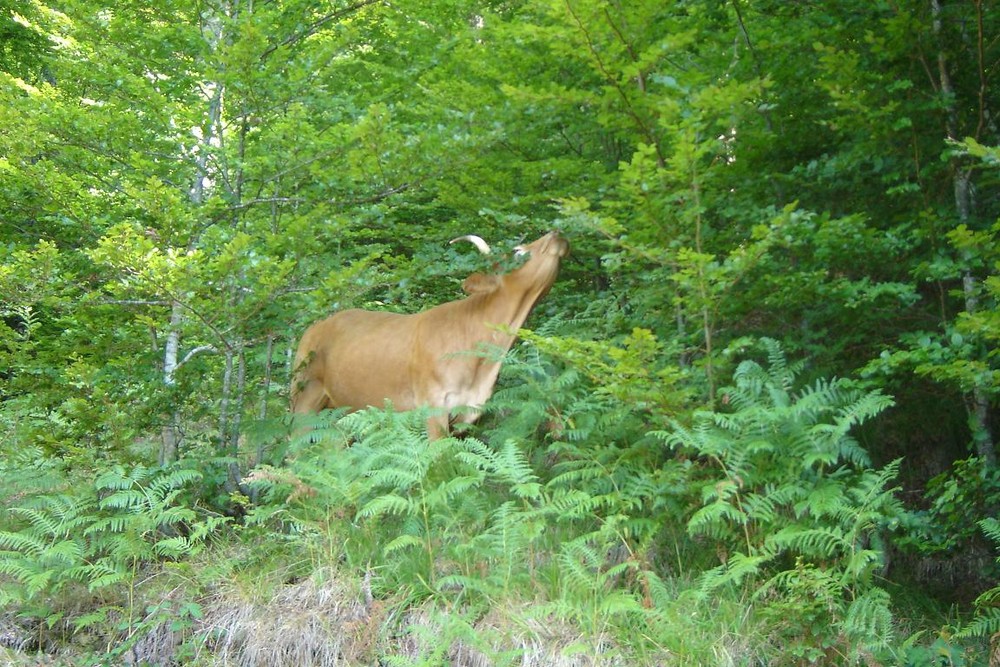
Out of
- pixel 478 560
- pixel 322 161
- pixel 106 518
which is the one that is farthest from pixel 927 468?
pixel 106 518

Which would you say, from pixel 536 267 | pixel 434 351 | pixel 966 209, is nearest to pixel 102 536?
pixel 434 351

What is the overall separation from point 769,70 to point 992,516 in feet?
10.2

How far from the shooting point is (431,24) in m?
9.54

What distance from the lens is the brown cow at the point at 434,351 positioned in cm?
626

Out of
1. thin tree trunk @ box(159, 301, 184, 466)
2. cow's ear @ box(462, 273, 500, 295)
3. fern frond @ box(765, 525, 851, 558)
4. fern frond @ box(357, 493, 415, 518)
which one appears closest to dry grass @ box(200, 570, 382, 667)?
fern frond @ box(357, 493, 415, 518)

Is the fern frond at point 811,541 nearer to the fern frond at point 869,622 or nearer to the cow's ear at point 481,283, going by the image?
the fern frond at point 869,622

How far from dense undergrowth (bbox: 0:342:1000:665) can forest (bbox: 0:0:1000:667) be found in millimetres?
24

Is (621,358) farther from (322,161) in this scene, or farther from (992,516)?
(322,161)

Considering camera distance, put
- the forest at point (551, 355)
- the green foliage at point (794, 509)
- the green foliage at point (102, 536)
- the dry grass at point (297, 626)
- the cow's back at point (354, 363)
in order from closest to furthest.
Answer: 1. the green foliage at point (794, 509)
2. the forest at point (551, 355)
3. the dry grass at point (297, 626)
4. the green foliage at point (102, 536)
5. the cow's back at point (354, 363)

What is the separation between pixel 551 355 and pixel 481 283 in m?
0.99

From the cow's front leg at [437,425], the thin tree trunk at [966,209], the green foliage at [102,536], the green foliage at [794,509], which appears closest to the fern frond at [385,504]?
the green foliage at [102,536]

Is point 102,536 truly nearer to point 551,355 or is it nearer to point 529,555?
point 529,555

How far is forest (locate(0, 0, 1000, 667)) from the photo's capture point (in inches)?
187

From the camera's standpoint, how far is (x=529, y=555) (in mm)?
5074
